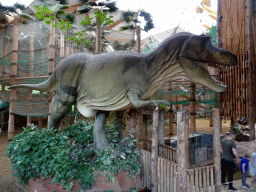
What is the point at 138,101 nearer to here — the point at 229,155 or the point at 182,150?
the point at 182,150

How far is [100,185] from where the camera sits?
302cm

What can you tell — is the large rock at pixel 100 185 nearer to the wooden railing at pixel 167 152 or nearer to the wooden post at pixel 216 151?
the wooden railing at pixel 167 152

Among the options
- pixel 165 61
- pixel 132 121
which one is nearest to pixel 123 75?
pixel 165 61

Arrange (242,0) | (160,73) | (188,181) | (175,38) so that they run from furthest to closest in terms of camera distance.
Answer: (242,0), (160,73), (175,38), (188,181)

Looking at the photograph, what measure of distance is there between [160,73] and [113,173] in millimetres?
1711

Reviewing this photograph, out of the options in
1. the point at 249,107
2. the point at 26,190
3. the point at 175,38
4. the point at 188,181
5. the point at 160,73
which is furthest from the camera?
the point at 249,107

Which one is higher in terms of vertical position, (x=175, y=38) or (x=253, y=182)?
(x=175, y=38)

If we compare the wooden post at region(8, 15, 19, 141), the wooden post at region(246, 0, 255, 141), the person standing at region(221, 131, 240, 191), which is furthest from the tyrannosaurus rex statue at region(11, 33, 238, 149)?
the wooden post at region(8, 15, 19, 141)

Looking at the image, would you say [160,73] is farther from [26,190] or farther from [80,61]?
[26,190]

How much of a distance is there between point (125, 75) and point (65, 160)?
160 centimetres

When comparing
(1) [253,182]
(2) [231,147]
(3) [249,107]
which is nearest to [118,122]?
(2) [231,147]

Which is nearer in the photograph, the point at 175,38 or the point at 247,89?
the point at 175,38

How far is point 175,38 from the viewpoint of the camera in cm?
278

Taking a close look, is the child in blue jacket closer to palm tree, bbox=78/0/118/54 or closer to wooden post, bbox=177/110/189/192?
wooden post, bbox=177/110/189/192
